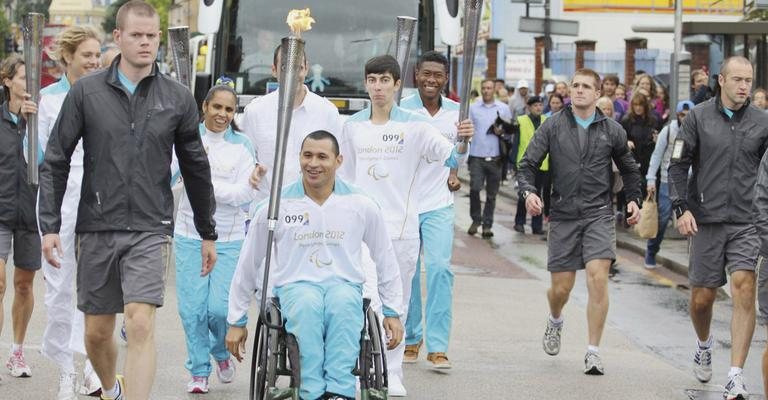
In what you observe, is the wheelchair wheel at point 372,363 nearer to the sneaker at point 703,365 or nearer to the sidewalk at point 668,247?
the sneaker at point 703,365

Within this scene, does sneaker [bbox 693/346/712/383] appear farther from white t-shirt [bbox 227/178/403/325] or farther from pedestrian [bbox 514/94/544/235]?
pedestrian [bbox 514/94/544/235]

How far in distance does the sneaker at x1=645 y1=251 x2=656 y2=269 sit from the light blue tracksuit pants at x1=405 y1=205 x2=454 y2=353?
716 centimetres

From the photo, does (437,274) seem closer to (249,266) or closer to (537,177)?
(249,266)

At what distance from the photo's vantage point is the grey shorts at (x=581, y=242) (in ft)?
32.0

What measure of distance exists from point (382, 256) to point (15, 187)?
2.56 metres

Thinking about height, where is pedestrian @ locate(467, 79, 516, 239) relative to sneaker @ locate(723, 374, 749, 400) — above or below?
above

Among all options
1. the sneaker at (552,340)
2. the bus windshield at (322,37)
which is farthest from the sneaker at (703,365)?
the bus windshield at (322,37)

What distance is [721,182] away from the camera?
9227mm

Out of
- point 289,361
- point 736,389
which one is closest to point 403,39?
point 736,389

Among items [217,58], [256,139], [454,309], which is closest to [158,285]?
[256,139]

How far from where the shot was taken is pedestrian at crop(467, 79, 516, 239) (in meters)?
19.6

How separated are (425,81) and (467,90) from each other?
1183mm

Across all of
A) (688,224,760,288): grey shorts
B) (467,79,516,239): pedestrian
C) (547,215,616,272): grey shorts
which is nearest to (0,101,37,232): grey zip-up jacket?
(547,215,616,272): grey shorts

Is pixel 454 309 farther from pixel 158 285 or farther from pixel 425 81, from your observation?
pixel 158 285
